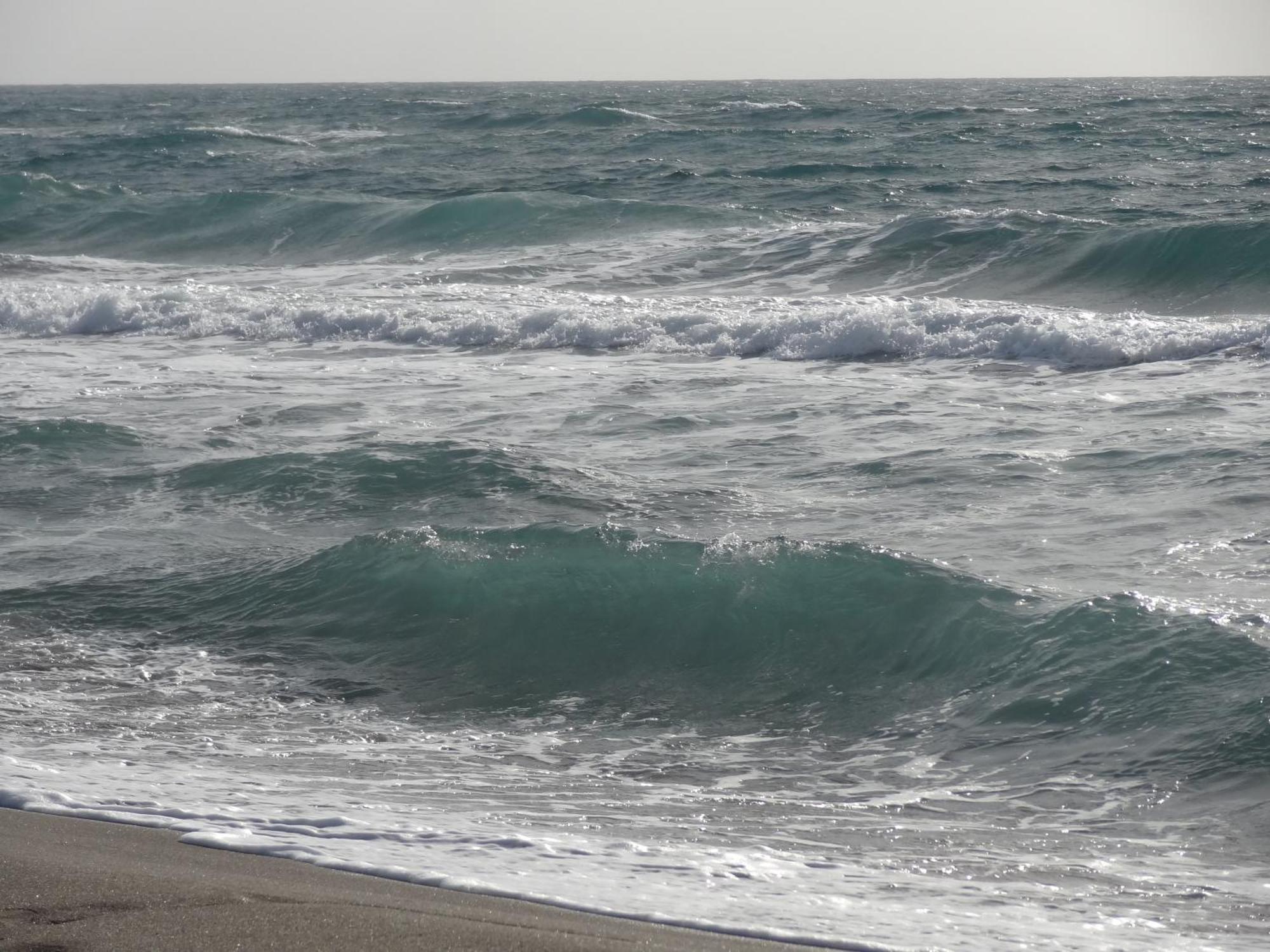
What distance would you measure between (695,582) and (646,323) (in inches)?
288

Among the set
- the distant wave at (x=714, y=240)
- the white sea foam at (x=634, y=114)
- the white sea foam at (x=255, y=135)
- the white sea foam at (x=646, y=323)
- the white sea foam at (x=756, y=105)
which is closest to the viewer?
the white sea foam at (x=646, y=323)

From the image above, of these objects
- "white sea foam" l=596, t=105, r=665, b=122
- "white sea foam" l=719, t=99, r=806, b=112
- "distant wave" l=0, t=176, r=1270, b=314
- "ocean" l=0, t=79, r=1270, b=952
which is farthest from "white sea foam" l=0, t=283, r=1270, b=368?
"white sea foam" l=719, t=99, r=806, b=112

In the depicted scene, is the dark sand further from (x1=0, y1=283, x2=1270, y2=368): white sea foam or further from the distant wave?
the distant wave

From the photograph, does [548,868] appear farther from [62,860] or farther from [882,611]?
[882,611]

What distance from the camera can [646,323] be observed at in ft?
43.2

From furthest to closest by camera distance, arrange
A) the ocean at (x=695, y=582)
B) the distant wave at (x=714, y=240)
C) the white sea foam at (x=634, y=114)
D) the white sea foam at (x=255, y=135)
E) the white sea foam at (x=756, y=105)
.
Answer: the white sea foam at (x=756, y=105) → the white sea foam at (x=634, y=114) → the white sea foam at (x=255, y=135) → the distant wave at (x=714, y=240) → the ocean at (x=695, y=582)

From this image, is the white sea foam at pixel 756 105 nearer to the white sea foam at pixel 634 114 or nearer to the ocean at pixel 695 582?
the white sea foam at pixel 634 114

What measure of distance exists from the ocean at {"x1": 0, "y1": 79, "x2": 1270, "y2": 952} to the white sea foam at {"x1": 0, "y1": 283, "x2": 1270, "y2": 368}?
0.21 feet

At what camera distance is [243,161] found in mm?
32594

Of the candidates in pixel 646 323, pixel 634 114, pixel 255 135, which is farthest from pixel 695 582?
pixel 255 135

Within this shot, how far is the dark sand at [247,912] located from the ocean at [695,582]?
13 cm

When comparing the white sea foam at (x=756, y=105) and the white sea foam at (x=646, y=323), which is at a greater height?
the white sea foam at (x=756, y=105)

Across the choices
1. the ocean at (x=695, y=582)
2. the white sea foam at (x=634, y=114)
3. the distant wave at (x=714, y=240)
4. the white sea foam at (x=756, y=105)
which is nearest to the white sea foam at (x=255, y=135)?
the white sea foam at (x=634, y=114)

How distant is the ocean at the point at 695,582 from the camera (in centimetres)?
372
